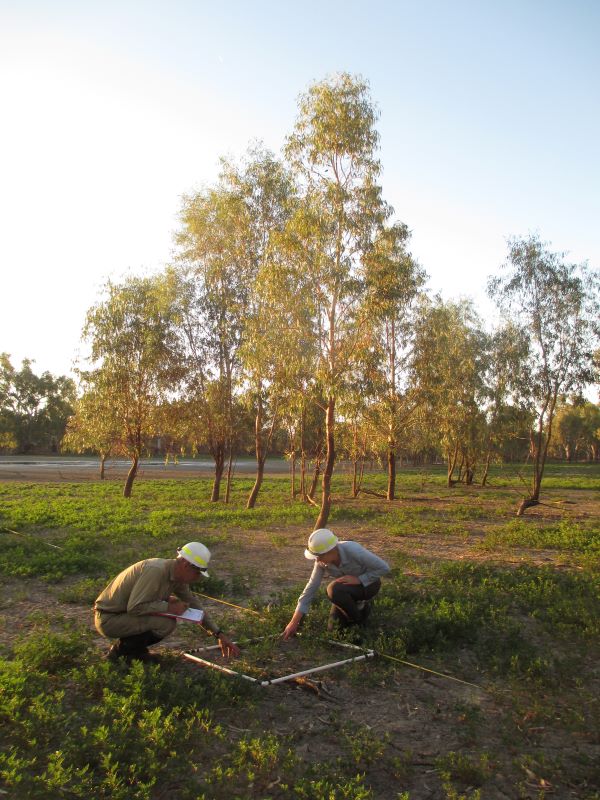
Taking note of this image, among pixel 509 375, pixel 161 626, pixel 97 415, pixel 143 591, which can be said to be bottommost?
pixel 161 626

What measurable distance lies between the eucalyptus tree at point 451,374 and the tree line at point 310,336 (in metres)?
0.10

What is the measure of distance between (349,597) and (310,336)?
27.8 feet

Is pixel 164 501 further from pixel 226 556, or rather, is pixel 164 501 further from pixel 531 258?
pixel 531 258

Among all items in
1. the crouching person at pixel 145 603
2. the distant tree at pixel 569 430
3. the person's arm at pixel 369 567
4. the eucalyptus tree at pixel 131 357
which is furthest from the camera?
the distant tree at pixel 569 430

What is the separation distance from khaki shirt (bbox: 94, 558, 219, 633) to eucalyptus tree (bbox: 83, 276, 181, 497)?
16962mm

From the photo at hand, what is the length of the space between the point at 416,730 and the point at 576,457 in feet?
356

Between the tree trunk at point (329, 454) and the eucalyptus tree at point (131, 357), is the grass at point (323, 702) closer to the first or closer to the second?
the tree trunk at point (329, 454)

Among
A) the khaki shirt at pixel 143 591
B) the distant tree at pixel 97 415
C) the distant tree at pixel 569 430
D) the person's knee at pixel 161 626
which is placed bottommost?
the person's knee at pixel 161 626

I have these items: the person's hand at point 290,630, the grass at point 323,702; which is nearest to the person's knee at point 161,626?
the grass at point 323,702

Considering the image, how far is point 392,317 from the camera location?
15.2 metres

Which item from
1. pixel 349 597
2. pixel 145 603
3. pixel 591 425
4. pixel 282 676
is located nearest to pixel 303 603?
pixel 349 597

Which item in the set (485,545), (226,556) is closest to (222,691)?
(226,556)

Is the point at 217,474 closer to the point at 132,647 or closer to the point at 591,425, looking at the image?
the point at 132,647

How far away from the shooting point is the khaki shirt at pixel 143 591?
560cm
